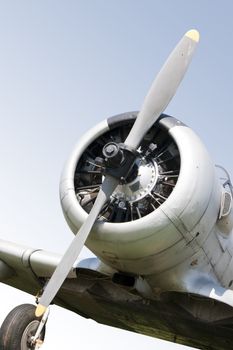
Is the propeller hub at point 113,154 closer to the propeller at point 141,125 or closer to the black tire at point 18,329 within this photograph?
the propeller at point 141,125

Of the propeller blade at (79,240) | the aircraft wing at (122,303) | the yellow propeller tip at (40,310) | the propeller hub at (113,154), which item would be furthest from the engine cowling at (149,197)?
the yellow propeller tip at (40,310)

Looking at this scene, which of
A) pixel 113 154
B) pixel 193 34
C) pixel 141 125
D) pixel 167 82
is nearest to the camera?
pixel 113 154

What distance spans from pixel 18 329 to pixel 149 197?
3203 millimetres

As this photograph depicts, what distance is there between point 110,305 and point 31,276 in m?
→ 1.95

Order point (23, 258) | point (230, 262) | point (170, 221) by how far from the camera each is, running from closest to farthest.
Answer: point (170, 221) → point (230, 262) → point (23, 258)

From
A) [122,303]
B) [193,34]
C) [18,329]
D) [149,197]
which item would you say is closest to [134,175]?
[149,197]

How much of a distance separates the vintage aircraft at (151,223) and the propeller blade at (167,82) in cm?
2

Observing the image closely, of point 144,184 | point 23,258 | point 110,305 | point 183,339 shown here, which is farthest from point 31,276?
point 144,184

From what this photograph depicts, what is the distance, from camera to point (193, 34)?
35.0ft

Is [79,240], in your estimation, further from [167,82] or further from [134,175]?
[167,82]

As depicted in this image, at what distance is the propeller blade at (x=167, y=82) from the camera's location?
1019 centimetres

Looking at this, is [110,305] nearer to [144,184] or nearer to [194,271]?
[194,271]

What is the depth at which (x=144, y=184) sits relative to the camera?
10.0 meters

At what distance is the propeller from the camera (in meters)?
9.70
